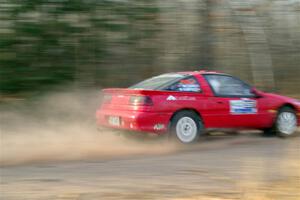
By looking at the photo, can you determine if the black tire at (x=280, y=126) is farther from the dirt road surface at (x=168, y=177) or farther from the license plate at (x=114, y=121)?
the license plate at (x=114, y=121)

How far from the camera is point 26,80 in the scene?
541 inches

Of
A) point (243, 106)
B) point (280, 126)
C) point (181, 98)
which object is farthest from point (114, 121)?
point (280, 126)

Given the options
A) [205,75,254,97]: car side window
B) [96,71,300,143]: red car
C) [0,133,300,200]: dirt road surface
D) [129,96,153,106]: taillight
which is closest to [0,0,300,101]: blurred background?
[96,71,300,143]: red car

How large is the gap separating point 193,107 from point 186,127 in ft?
1.35

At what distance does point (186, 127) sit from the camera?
10.3m

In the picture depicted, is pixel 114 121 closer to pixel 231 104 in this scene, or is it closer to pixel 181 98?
pixel 181 98

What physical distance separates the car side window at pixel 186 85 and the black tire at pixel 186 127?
1.47ft

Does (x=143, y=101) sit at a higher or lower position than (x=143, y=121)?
higher

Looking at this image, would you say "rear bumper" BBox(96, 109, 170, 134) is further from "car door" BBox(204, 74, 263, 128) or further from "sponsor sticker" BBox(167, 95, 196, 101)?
"car door" BBox(204, 74, 263, 128)

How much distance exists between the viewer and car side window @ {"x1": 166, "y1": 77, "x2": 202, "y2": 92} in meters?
10.3

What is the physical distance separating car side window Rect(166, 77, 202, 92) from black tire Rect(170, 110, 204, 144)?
45 cm

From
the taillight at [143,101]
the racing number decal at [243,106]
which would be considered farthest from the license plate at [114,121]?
the racing number decal at [243,106]

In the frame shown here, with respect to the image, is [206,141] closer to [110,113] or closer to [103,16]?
[110,113]

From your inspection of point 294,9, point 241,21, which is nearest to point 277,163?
point 241,21
